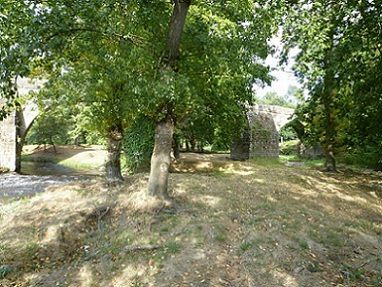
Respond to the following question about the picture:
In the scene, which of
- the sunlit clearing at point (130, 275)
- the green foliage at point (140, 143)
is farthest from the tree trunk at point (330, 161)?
the sunlit clearing at point (130, 275)

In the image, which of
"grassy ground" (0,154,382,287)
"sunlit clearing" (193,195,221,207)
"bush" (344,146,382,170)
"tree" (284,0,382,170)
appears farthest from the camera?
"bush" (344,146,382,170)

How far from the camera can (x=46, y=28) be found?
5402mm

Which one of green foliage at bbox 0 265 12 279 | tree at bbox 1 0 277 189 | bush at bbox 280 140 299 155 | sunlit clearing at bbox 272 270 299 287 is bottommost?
green foliage at bbox 0 265 12 279

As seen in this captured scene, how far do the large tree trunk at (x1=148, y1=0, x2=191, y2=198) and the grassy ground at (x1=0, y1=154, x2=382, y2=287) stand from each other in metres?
0.39

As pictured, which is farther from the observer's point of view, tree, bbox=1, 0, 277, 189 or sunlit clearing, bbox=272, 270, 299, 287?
tree, bbox=1, 0, 277, 189

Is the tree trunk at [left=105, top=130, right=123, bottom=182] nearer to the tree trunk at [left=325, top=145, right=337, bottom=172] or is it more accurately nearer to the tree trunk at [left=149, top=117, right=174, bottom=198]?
the tree trunk at [left=149, top=117, right=174, bottom=198]

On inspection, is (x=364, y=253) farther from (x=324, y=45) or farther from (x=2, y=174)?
(x=2, y=174)

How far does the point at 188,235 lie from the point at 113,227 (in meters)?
1.70

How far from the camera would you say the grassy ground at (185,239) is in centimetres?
545

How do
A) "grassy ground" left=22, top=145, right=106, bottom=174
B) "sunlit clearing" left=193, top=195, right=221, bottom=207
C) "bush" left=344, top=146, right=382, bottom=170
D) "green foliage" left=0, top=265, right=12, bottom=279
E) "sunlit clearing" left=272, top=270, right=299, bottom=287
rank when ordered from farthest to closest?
"grassy ground" left=22, top=145, right=106, bottom=174
"bush" left=344, top=146, right=382, bottom=170
"sunlit clearing" left=193, top=195, right=221, bottom=207
"green foliage" left=0, top=265, right=12, bottom=279
"sunlit clearing" left=272, top=270, right=299, bottom=287

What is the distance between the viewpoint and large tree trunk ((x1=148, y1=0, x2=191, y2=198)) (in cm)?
707

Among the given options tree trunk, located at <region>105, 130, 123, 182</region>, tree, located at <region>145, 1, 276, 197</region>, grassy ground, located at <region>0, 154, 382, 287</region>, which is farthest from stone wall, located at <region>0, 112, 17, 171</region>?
tree, located at <region>145, 1, 276, 197</region>

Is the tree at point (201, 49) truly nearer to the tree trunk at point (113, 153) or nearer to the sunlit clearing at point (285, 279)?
the tree trunk at point (113, 153)

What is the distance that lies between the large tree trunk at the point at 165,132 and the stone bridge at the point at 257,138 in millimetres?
12973
